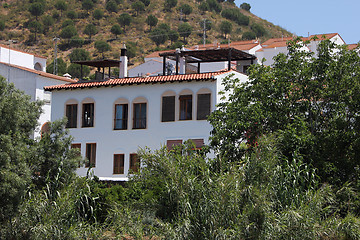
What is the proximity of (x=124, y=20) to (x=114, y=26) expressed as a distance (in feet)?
12.4

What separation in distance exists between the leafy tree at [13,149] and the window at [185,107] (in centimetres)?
1214

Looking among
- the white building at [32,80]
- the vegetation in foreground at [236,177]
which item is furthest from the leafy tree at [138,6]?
the vegetation in foreground at [236,177]

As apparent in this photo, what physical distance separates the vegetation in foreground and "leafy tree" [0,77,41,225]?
0.05 m

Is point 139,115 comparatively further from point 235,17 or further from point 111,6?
point 235,17

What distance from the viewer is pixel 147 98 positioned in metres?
→ 37.4

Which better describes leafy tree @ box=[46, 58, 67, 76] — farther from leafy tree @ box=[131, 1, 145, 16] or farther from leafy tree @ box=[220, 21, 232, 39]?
leafy tree @ box=[220, 21, 232, 39]

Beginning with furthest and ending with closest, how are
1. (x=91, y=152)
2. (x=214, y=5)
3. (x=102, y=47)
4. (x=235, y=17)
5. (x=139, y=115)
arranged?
1. (x=214, y=5)
2. (x=235, y=17)
3. (x=102, y=47)
4. (x=91, y=152)
5. (x=139, y=115)

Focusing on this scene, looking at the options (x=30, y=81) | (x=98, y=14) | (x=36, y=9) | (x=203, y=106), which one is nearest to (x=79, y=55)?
(x=98, y=14)

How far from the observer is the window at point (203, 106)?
35594 mm

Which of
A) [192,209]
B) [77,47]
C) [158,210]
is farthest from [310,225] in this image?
[77,47]

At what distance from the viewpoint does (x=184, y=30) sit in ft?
362

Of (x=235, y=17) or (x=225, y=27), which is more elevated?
(x=235, y=17)

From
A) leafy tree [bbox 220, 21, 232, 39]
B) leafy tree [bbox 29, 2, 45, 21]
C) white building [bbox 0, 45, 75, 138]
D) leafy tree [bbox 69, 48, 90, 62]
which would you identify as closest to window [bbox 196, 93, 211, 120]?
white building [bbox 0, 45, 75, 138]

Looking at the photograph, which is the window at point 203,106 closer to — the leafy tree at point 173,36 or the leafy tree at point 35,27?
the leafy tree at point 173,36
